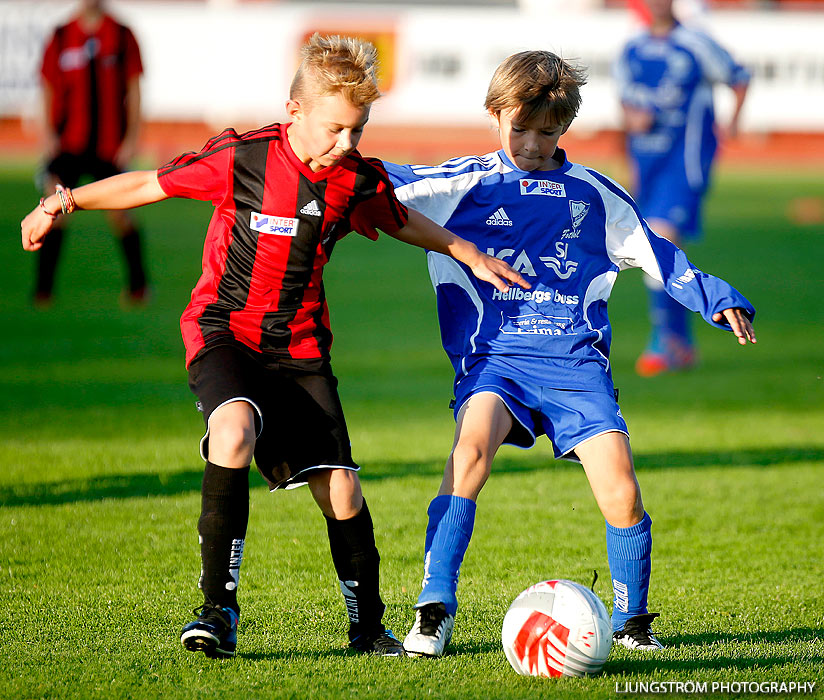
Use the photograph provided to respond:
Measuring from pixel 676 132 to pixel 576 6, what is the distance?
21.1 meters

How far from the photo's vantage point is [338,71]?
11.2ft

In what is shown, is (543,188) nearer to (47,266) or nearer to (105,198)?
(105,198)

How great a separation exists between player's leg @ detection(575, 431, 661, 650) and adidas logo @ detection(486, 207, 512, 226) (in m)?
0.81

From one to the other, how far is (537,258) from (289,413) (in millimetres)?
1018

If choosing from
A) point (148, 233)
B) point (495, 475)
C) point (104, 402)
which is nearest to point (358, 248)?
point (148, 233)

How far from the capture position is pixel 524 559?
4684 mm

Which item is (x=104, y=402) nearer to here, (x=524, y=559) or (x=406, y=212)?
(x=524, y=559)

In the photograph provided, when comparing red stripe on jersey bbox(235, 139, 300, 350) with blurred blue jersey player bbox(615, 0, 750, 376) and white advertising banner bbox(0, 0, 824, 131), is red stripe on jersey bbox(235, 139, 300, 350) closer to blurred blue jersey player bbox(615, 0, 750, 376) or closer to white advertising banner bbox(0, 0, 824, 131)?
blurred blue jersey player bbox(615, 0, 750, 376)

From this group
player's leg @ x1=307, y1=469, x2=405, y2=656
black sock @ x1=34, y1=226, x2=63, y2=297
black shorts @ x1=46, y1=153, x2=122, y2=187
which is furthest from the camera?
black sock @ x1=34, y1=226, x2=63, y2=297

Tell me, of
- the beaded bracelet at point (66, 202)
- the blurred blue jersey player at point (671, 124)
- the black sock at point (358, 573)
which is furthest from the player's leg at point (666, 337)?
the beaded bracelet at point (66, 202)

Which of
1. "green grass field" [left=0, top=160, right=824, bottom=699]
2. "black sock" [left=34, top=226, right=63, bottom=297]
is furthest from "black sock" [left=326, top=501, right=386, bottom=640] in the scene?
"black sock" [left=34, top=226, right=63, bottom=297]

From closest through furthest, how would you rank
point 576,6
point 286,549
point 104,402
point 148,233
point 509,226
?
point 509,226 < point 286,549 < point 104,402 < point 148,233 < point 576,6

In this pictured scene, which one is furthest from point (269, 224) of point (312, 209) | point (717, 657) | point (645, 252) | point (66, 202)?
point (717, 657)

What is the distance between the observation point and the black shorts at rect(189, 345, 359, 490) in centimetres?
352
